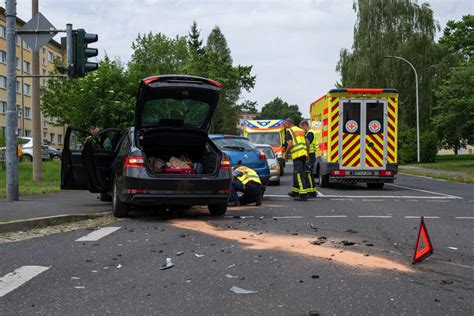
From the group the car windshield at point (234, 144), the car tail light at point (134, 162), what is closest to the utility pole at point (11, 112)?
the car tail light at point (134, 162)

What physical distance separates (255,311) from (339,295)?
29.9 inches

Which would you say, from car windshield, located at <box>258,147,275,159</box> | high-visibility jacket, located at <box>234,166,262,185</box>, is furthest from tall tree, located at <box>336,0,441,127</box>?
high-visibility jacket, located at <box>234,166,262,185</box>

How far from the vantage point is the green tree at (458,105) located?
32969 millimetres

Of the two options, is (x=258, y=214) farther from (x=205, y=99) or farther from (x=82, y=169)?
(x=82, y=169)

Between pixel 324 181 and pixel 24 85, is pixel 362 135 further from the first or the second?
pixel 24 85

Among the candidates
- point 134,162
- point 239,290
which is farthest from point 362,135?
point 239,290

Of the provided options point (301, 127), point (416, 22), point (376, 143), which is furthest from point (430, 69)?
point (301, 127)

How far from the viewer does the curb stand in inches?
305

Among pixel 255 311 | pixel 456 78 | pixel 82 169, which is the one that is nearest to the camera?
pixel 255 311

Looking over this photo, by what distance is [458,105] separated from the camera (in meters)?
33.2

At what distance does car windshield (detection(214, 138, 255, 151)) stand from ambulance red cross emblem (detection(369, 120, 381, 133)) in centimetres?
372

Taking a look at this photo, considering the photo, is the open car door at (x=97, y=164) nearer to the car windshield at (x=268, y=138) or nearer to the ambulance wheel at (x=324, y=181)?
the ambulance wheel at (x=324, y=181)

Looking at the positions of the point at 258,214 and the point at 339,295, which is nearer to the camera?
the point at 339,295

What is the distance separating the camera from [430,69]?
41.4 metres
